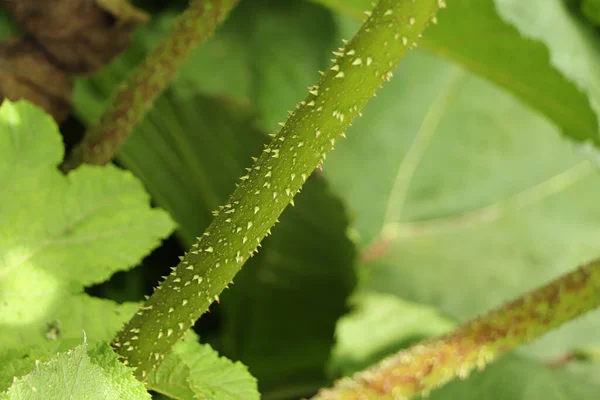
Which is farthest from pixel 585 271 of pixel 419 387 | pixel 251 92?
pixel 251 92

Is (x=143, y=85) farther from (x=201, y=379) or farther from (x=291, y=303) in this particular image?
(x=291, y=303)

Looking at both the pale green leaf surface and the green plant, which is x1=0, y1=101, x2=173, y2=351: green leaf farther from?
the pale green leaf surface

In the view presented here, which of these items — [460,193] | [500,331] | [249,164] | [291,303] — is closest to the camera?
[500,331]

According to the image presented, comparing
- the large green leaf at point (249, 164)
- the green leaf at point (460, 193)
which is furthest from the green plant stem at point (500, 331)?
the green leaf at point (460, 193)

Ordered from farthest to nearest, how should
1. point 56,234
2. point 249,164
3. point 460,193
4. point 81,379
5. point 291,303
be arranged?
1. point 460,193
2. point 291,303
3. point 249,164
4. point 56,234
5. point 81,379

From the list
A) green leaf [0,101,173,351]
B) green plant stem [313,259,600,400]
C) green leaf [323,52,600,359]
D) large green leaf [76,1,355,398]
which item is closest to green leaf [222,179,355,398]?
large green leaf [76,1,355,398]

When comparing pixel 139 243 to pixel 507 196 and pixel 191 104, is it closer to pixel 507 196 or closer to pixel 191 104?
pixel 191 104

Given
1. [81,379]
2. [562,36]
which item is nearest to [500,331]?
[562,36]

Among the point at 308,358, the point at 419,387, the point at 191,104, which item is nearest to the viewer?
the point at 419,387
